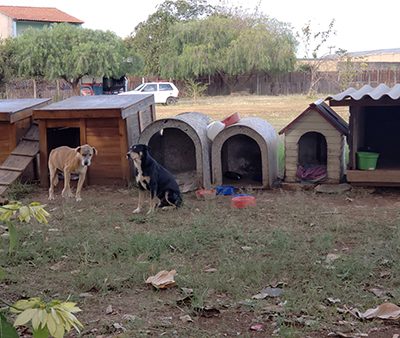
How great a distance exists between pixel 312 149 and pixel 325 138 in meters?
0.96

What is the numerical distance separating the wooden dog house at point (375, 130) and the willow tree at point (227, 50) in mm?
32818

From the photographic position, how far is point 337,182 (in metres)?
9.18

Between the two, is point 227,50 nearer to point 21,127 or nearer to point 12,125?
point 21,127

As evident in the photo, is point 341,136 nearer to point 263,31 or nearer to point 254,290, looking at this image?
point 254,290

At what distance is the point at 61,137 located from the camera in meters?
11.2

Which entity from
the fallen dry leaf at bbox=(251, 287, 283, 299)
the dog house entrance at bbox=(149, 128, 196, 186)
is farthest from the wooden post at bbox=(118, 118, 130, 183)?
the fallen dry leaf at bbox=(251, 287, 283, 299)

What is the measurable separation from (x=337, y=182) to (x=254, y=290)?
4.63 m

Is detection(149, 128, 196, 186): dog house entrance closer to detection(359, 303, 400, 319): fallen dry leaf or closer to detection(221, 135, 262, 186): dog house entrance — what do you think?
detection(221, 135, 262, 186): dog house entrance

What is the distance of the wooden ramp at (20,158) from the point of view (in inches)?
375

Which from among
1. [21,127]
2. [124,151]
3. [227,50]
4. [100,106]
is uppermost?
[227,50]

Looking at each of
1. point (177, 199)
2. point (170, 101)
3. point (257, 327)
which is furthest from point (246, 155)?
point (170, 101)

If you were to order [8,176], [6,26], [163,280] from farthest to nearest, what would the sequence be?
1. [6,26]
2. [8,176]
3. [163,280]

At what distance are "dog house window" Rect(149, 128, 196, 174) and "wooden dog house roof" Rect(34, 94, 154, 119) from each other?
2.22ft

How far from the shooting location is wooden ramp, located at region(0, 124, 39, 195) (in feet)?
31.2
